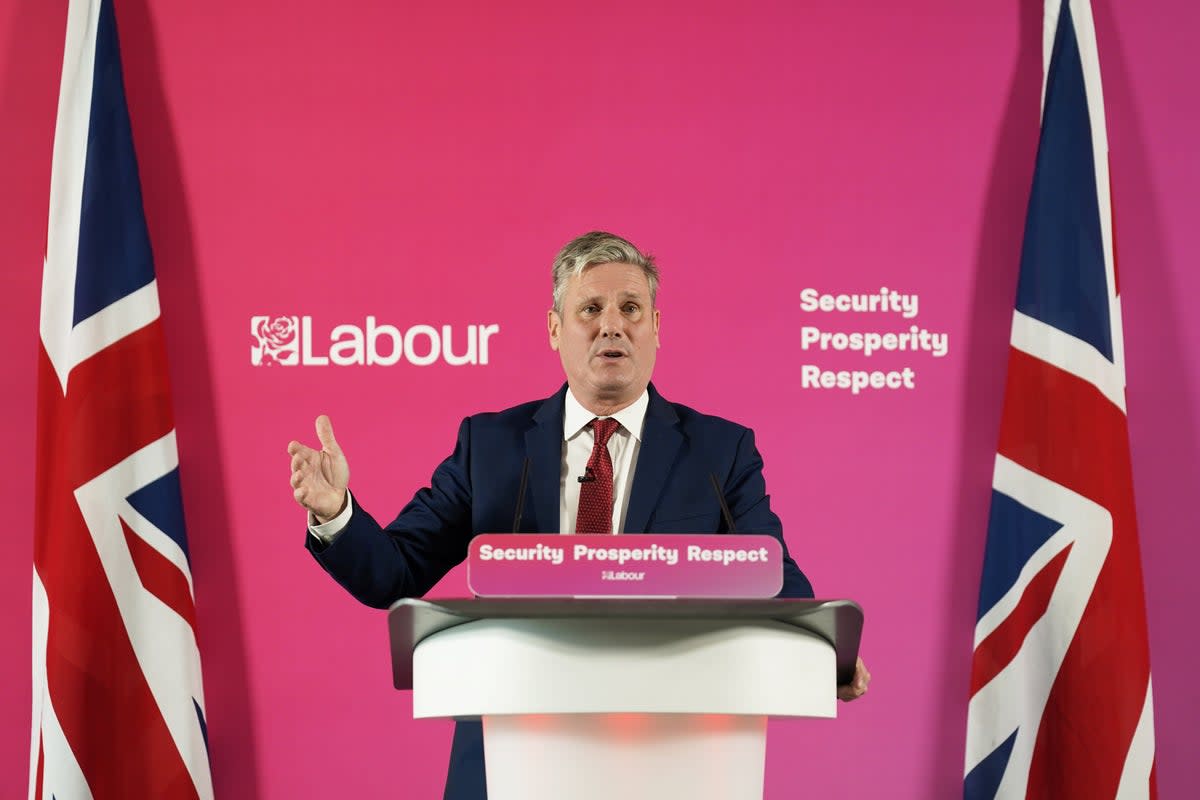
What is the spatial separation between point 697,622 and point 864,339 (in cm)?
248

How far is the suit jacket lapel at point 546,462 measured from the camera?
84.3 inches

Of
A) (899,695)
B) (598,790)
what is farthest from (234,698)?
(598,790)

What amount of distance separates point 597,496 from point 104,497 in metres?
1.76

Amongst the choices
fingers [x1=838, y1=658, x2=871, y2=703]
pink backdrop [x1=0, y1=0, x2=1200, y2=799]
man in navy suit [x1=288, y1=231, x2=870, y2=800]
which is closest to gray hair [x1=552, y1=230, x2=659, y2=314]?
man in navy suit [x1=288, y1=231, x2=870, y2=800]

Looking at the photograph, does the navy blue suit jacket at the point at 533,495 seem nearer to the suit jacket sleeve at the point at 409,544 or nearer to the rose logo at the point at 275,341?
the suit jacket sleeve at the point at 409,544

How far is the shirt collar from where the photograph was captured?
228cm

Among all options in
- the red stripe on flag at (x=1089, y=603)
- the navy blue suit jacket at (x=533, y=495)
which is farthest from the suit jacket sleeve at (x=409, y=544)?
the red stripe on flag at (x=1089, y=603)

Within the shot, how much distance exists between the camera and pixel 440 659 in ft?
4.47

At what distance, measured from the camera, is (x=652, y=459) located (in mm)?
2176

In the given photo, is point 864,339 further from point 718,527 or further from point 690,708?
point 690,708

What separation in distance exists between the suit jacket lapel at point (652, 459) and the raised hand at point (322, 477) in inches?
20.6

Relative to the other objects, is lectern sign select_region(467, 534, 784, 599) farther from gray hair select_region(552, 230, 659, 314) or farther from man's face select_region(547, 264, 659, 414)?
gray hair select_region(552, 230, 659, 314)

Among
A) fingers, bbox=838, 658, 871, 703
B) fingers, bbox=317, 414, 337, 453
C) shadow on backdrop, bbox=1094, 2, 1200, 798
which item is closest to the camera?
fingers, bbox=838, 658, 871, 703

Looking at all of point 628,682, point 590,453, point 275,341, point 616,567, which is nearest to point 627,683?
point 628,682
